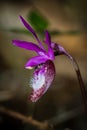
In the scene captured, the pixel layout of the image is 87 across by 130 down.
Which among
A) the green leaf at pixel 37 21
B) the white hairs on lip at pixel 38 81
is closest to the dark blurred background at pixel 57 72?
the green leaf at pixel 37 21

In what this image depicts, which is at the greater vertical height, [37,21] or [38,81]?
[37,21]

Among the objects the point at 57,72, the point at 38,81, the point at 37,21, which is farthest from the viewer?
the point at 57,72

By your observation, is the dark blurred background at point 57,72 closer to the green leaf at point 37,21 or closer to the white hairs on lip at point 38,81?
the green leaf at point 37,21

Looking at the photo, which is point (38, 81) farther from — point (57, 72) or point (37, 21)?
point (57, 72)


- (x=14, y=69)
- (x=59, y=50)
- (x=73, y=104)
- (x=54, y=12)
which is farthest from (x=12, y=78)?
(x=59, y=50)

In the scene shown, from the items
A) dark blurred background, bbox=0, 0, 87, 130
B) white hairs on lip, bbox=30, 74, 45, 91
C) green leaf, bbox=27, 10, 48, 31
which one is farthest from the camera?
dark blurred background, bbox=0, 0, 87, 130

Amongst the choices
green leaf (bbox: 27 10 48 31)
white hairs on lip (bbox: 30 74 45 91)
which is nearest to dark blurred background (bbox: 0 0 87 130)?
green leaf (bbox: 27 10 48 31)

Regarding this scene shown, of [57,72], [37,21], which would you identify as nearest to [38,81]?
[37,21]

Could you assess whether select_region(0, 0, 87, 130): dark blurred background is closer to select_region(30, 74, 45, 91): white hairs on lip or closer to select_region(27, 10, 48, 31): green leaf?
select_region(27, 10, 48, 31): green leaf

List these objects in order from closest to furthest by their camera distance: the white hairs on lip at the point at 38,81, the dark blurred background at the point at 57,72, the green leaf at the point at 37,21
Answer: the white hairs on lip at the point at 38,81, the green leaf at the point at 37,21, the dark blurred background at the point at 57,72
